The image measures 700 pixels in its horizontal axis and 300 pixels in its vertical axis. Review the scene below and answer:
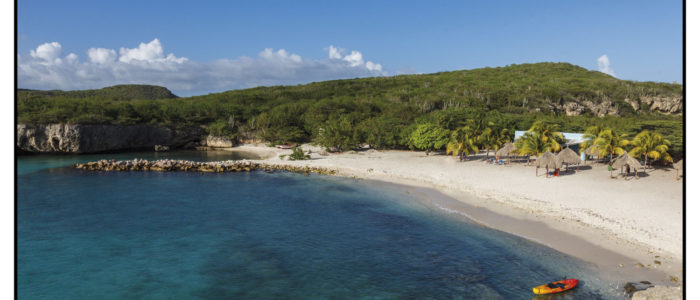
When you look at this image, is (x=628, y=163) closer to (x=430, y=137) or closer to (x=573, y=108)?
(x=430, y=137)

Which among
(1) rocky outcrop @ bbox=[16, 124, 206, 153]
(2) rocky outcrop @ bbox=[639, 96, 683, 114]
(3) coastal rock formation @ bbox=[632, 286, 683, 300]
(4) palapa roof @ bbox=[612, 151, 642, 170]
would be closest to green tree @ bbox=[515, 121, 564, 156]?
(4) palapa roof @ bbox=[612, 151, 642, 170]

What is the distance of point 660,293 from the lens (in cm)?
1384

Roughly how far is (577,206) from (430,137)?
1116 inches

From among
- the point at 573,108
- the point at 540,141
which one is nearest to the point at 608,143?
the point at 540,141

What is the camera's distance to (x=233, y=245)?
2089 cm

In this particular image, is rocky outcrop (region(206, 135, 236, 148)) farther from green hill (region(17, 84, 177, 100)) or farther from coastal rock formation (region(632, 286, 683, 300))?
coastal rock formation (region(632, 286, 683, 300))

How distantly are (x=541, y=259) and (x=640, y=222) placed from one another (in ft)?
29.3

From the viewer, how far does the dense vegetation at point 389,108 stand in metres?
61.6

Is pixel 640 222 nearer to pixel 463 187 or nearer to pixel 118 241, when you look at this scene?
pixel 463 187

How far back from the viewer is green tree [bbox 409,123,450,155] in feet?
171

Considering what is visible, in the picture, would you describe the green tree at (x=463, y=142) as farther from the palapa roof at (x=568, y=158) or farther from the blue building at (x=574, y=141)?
the palapa roof at (x=568, y=158)

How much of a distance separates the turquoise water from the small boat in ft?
1.06
